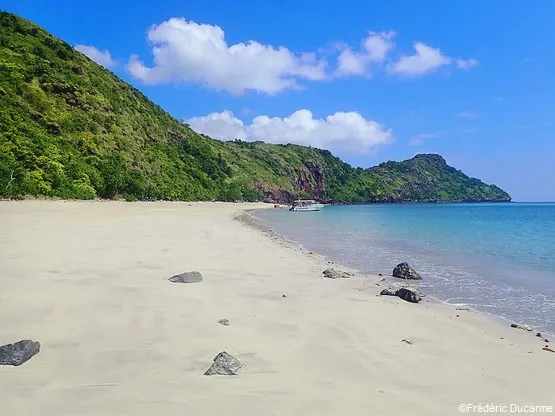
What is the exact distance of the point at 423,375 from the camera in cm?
487

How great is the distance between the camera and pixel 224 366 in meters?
4.64

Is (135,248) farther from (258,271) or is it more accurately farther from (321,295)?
(321,295)

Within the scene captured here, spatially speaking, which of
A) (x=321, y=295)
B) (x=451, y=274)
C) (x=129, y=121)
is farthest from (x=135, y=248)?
(x=129, y=121)

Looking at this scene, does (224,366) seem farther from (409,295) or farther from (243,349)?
(409,295)

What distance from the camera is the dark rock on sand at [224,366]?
455cm

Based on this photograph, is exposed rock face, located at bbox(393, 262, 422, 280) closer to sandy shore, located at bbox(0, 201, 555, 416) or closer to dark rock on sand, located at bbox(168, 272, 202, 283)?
sandy shore, located at bbox(0, 201, 555, 416)

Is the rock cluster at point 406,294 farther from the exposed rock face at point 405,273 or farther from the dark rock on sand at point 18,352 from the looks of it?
the dark rock on sand at point 18,352

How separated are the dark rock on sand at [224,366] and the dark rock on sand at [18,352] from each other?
2.06m

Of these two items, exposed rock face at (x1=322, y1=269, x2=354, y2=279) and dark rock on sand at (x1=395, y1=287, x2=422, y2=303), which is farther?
exposed rock face at (x1=322, y1=269, x2=354, y2=279)

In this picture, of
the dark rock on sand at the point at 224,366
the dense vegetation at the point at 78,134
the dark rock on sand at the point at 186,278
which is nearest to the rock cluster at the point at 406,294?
the dark rock on sand at the point at 186,278

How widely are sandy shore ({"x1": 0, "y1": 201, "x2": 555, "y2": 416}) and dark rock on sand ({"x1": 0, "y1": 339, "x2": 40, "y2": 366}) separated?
0.40 ft

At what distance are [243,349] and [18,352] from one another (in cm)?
257

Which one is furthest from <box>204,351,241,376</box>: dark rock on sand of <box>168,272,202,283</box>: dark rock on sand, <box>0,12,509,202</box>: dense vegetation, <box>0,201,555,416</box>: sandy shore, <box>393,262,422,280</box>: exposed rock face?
<box>0,12,509,202</box>: dense vegetation

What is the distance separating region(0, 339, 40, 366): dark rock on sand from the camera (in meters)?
4.59
